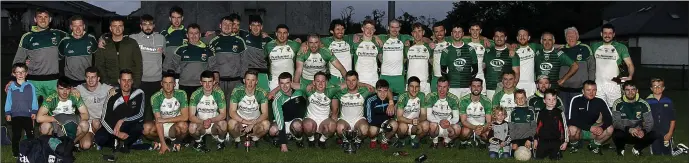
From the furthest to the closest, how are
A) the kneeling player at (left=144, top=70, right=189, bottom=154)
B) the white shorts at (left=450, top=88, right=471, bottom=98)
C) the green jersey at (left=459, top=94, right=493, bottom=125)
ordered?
the white shorts at (left=450, top=88, right=471, bottom=98) < the green jersey at (left=459, top=94, right=493, bottom=125) < the kneeling player at (left=144, top=70, right=189, bottom=154)

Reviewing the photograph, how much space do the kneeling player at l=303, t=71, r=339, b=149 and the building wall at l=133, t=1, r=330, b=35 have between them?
17834mm

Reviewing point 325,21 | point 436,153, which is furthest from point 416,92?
point 325,21

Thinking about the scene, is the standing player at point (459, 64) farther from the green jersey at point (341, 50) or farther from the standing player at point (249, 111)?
the standing player at point (249, 111)

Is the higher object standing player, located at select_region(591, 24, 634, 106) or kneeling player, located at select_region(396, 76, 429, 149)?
standing player, located at select_region(591, 24, 634, 106)

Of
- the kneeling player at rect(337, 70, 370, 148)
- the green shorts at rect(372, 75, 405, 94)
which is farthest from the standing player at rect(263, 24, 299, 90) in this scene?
the green shorts at rect(372, 75, 405, 94)

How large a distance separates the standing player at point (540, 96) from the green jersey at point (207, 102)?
3670 mm

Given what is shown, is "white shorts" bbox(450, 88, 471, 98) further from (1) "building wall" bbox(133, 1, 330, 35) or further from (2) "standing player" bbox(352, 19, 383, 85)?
(1) "building wall" bbox(133, 1, 330, 35)

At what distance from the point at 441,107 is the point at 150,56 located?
366cm

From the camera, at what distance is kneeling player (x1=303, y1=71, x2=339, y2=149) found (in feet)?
29.2

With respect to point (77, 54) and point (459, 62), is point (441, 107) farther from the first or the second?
point (77, 54)

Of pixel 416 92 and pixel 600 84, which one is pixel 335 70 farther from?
pixel 600 84

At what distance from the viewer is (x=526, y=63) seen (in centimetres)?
980

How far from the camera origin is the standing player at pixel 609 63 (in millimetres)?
9633

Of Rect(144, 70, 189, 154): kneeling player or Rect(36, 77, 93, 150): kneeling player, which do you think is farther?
Rect(144, 70, 189, 154): kneeling player
